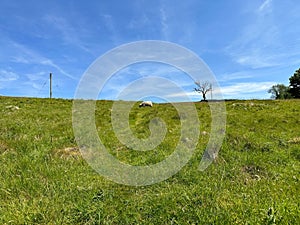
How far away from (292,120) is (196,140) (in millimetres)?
11462

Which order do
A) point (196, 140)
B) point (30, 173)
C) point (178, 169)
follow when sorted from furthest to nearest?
point (196, 140) → point (178, 169) → point (30, 173)

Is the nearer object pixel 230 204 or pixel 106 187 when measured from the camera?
pixel 230 204

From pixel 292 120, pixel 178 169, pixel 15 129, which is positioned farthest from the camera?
pixel 292 120

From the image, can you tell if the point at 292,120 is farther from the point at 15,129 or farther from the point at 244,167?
the point at 15,129

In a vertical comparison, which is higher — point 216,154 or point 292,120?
point 292,120

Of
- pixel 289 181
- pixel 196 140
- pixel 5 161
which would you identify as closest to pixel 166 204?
pixel 289 181

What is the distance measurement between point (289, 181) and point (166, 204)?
3335 mm

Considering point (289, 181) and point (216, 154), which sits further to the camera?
point (216, 154)

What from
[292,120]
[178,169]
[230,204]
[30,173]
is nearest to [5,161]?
[30,173]

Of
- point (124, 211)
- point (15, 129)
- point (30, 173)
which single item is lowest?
point (124, 211)

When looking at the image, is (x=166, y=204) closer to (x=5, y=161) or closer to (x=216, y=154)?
(x=216, y=154)

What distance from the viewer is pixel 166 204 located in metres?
5.52

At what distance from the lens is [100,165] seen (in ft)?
27.5

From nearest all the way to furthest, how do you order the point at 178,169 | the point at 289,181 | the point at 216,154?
the point at 289,181
the point at 178,169
the point at 216,154
